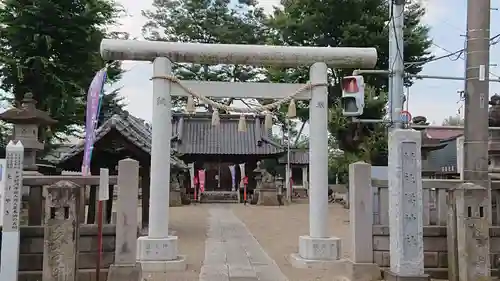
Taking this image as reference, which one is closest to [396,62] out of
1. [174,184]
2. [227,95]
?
[227,95]

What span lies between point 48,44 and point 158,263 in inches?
493

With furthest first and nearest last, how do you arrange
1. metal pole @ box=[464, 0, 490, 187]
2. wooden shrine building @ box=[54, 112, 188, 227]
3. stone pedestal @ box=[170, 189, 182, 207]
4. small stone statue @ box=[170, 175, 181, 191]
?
1. small stone statue @ box=[170, 175, 181, 191]
2. stone pedestal @ box=[170, 189, 182, 207]
3. wooden shrine building @ box=[54, 112, 188, 227]
4. metal pole @ box=[464, 0, 490, 187]

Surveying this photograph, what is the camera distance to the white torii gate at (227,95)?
9.12 m

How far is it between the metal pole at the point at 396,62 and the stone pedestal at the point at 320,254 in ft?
11.0

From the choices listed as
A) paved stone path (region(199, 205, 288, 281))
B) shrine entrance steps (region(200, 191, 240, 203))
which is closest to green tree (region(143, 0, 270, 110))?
shrine entrance steps (region(200, 191, 240, 203))

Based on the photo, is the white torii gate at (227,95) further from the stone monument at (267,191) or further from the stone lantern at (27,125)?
the stone monument at (267,191)

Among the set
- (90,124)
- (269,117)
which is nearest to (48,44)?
(90,124)

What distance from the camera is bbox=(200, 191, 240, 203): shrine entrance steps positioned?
3288 centimetres

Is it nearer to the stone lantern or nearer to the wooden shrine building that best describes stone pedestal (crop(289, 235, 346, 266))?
the wooden shrine building

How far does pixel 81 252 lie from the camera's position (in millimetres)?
7605

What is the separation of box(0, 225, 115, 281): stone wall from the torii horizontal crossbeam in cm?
343

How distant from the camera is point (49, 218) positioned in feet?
23.1

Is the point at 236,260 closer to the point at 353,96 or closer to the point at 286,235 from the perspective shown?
the point at 353,96

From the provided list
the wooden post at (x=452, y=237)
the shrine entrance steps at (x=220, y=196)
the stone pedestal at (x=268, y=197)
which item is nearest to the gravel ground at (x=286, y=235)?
the wooden post at (x=452, y=237)
